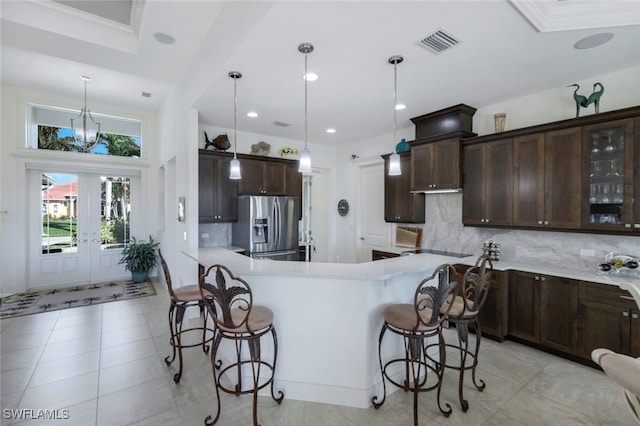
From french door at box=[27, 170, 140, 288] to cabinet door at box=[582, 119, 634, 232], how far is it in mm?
7501

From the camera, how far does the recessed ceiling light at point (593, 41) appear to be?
2.36m

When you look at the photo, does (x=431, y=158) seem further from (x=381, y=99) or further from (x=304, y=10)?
(x=304, y=10)

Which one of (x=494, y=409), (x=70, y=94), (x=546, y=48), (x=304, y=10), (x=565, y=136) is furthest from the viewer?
(x=70, y=94)

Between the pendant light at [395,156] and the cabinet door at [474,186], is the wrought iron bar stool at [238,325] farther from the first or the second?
the cabinet door at [474,186]

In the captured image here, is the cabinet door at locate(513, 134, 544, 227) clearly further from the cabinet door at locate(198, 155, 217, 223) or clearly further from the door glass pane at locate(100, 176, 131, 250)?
the door glass pane at locate(100, 176, 131, 250)

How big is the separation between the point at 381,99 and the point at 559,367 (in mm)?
3421

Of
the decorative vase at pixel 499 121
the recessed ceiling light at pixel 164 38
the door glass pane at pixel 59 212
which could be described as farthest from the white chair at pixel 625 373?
the door glass pane at pixel 59 212

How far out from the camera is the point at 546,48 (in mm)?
2510

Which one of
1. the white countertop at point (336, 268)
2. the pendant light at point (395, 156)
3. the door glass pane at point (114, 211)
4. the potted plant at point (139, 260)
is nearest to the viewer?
the white countertop at point (336, 268)

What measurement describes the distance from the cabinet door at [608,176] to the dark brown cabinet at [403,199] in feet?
6.67

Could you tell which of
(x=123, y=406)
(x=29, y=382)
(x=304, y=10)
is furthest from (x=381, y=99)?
(x=29, y=382)

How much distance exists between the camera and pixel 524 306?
322cm

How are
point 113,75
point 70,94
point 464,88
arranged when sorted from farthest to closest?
1. point 70,94
2. point 113,75
3. point 464,88

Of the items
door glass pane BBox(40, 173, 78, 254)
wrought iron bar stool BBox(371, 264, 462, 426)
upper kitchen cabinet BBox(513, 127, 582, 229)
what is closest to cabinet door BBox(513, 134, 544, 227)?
upper kitchen cabinet BBox(513, 127, 582, 229)
